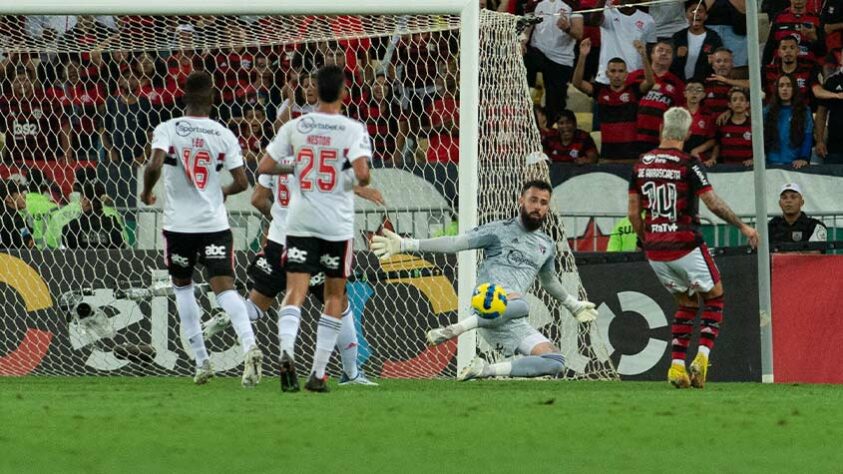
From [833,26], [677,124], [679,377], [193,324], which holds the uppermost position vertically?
[833,26]

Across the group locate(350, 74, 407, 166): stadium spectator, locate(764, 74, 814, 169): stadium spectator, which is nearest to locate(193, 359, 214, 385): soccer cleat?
locate(350, 74, 407, 166): stadium spectator

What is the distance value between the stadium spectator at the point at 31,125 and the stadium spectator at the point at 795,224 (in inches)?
255

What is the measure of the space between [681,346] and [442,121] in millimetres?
3827

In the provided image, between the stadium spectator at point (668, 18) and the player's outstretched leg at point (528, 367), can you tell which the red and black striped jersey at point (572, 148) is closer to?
the stadium spectator at point (668, 18)

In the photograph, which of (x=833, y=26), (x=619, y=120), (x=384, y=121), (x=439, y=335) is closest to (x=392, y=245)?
(x=439, y=335)

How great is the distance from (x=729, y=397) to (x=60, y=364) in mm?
6656

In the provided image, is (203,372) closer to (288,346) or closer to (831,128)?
(288,346)

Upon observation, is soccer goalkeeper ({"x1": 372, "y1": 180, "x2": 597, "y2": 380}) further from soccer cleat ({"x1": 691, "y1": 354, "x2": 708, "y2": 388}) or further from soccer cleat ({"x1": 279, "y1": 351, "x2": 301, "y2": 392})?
soccer cleat ({"x1": 279, "y1": 351, "x2": 301, "y2": 392})

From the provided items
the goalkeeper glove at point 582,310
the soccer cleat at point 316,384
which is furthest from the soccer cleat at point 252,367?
the goalkeeper glove at point 582,310

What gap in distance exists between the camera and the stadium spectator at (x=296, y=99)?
14.0 m

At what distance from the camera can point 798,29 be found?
15.7 metres

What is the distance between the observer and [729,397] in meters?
8.66

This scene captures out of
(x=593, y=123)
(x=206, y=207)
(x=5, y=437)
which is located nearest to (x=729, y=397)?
(x=206, y=207)

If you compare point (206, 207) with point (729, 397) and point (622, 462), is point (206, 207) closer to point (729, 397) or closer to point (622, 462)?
point (729, 397)
